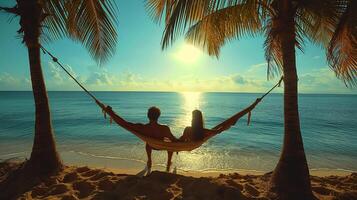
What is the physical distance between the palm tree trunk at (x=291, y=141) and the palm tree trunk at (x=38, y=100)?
305cm

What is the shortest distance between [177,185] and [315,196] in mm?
1667

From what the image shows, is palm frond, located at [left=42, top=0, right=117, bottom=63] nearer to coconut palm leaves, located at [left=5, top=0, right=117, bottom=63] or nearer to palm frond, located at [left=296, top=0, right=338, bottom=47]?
coconut palm leaves, located at [left=5, top=0, right=117, bottom=63]

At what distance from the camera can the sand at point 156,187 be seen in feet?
9.04

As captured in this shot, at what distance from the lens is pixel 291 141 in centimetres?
282

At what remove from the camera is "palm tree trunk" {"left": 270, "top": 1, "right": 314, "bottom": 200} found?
272 centimetres

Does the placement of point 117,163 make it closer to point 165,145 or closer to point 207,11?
point 165,145

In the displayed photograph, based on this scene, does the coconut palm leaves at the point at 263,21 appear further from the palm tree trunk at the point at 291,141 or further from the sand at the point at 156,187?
the sand at the point at 156,187

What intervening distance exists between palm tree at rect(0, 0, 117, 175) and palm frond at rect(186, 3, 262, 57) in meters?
1.40

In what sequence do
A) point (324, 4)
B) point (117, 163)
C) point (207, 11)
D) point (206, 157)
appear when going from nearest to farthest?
point (324, 4) < point (207, 11) < point (117, 163) < point (206, 157)

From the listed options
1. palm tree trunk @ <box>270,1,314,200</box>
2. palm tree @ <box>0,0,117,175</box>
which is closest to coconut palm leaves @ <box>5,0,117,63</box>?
palm tree @ <box>0,0,117,175</box>

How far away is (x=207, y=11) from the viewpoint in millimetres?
2766

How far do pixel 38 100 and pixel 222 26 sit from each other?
2915 mm

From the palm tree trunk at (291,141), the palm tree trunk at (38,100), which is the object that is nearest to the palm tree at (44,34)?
the palm tree trunk at (38,100)

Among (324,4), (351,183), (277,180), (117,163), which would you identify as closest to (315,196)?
(277,180)
